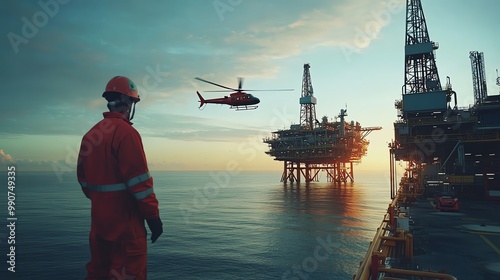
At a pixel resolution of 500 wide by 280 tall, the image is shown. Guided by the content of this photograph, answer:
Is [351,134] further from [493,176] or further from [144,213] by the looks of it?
[144,213]

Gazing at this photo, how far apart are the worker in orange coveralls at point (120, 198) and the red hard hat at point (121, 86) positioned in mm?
471

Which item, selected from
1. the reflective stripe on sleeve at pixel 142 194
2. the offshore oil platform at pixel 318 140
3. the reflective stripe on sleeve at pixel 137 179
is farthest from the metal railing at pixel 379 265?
the offshore oil platform at pixel 318 140

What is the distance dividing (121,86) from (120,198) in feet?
5.25

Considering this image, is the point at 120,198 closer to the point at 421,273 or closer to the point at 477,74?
the point at 421,273

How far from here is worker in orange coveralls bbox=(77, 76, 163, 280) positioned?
155 inches

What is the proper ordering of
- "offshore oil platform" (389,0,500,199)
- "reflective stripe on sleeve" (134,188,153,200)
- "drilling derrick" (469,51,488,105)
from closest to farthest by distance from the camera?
"reflective stripe on sleeve" (134,188,153,200)
"offshore oil platform" (389,0,500,199)
"drilling derrick" (469,51,488,105)

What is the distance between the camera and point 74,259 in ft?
79.5

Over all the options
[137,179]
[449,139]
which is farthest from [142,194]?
[449,139]

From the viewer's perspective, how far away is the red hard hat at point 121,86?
4.47m

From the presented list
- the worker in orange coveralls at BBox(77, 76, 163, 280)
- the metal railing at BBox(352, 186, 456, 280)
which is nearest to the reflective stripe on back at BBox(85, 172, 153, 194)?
the worker in orange coveralls at BBox(77, 76, 163, 280)

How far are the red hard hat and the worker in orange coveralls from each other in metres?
0.47

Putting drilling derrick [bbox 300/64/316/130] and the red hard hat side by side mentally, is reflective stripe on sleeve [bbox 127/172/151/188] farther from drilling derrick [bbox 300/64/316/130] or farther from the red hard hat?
drilling derrick [bbox 300/64/316/130]

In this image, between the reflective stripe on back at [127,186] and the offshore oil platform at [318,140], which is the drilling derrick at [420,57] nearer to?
the offshore oil platform at [318,140]

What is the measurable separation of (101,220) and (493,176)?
172 feet
